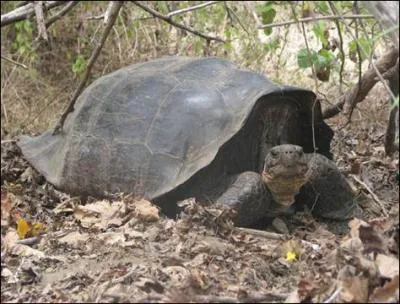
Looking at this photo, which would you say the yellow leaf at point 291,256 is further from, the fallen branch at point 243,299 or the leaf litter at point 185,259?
the fallen branch at point 243,299

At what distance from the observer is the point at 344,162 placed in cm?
534

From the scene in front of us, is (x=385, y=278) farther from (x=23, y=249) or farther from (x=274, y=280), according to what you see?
(x=23, y=249)

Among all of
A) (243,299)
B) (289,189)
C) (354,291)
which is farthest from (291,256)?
(289,189)

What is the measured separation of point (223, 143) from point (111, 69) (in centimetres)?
360

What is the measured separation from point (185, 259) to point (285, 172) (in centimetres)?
127

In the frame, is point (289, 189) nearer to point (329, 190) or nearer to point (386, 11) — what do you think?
point (329, 190)

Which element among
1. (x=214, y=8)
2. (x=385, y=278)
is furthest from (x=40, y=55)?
(x=385, y=278)

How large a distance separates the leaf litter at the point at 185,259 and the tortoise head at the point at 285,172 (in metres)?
0.18

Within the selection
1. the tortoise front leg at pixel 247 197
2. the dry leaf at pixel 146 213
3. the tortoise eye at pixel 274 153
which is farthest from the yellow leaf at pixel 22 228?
the tortoise eye at pixel 274 153

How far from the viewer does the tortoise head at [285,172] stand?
4090 millimetres

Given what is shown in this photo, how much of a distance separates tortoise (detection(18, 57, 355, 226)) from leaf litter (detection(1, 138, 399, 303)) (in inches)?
10.9

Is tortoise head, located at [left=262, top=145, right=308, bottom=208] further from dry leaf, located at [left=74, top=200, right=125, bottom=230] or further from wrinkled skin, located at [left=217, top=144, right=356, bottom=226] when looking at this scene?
dry leaf, located at [left=74, top=200, right=125, bottom=230]

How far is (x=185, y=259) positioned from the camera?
9.89 feet

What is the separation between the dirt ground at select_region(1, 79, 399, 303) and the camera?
7.89 ft
